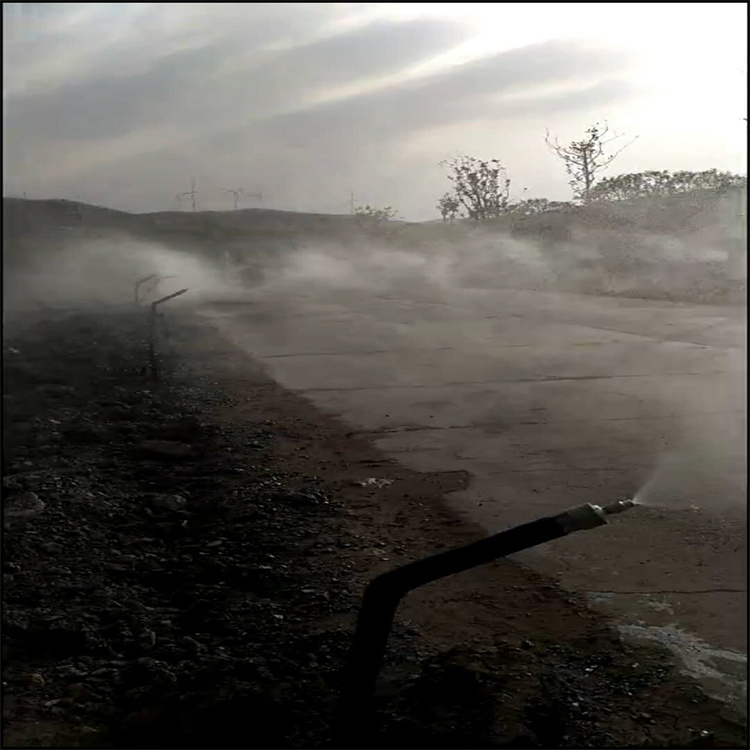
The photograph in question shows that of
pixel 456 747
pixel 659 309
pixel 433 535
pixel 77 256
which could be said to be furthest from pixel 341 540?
pixel 77 256

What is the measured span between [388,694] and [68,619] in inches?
59.4

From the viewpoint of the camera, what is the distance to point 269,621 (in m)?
3.64

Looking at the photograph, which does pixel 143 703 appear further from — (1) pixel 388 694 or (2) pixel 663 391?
(2) pixel 663 391

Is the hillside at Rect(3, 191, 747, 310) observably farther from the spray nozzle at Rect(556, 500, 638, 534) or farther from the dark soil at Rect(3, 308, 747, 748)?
the spray nozzle at Rect(556, 500, 638, 534)

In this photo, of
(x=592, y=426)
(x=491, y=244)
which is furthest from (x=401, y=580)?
(x=491, y=244)

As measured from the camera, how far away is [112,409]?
8.34 m

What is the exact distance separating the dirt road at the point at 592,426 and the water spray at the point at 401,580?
1195mm

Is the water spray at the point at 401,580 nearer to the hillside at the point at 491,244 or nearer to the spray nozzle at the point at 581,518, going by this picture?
the spray nozzle at the point at 581,518

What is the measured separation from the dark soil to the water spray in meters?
→ 0.18

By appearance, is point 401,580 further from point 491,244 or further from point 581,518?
point 491,244

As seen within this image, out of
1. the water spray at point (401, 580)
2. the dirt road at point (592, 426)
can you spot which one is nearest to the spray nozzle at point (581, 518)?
the water spray at point (401, 580)

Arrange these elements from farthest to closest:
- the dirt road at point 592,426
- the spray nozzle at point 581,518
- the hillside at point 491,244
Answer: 1. the hillside at point 491,244
2. the dirt road at point 592,426
3. the spray nozzle at point 581,518

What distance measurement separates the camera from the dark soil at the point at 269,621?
2.85 meters

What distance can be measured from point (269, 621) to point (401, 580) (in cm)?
137
